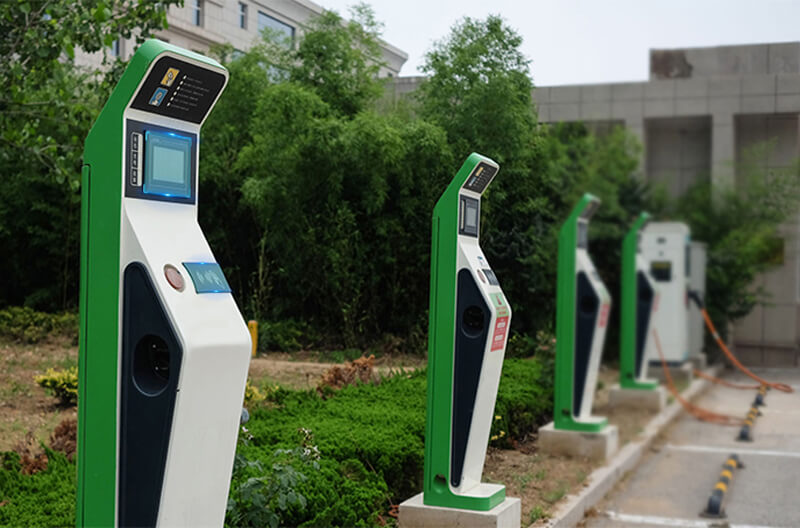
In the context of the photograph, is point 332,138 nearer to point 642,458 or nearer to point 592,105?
point 592,105

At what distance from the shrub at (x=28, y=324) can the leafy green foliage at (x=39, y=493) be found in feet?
5.68

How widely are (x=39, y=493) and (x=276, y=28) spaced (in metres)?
2.94

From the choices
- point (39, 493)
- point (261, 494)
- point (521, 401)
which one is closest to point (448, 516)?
point (261, 494)

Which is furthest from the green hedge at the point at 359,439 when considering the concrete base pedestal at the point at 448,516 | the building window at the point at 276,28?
the building window at the point at 276,28

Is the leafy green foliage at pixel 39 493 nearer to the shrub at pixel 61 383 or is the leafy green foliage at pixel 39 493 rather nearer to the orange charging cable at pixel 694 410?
the shrub at pixel 61 383

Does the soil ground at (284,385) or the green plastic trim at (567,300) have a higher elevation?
the green plastic trim at (567,300)

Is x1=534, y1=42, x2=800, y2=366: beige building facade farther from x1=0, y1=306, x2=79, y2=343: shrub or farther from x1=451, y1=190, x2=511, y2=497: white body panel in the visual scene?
x1=0, y1=306, x2=79, y2=343: shrub

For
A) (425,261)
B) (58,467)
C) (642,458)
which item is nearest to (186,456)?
(58,467)

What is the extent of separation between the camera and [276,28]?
5457 mm

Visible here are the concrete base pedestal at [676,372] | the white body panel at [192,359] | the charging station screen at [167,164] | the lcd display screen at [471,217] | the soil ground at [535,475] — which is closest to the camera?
the white body panel at [192,359]

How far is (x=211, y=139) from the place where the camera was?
5758 millimetres

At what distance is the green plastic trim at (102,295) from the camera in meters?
2.62

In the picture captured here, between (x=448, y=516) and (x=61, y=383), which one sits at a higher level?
(x=61, y=383)

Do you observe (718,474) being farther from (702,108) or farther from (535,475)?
(702,108)
